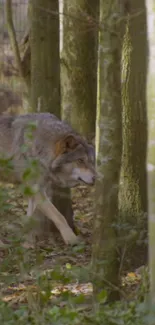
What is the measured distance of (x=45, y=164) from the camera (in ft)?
30.6

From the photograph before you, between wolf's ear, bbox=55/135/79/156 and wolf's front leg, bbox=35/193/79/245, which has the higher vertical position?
wolf's ear, bbox=55/135/79/156

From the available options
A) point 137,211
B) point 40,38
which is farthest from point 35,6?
point 137,211

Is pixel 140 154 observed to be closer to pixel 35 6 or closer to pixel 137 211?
pixel 137 211

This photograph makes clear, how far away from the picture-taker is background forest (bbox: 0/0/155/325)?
188 inches

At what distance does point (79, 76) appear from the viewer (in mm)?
12211

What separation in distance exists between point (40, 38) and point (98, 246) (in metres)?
4.17

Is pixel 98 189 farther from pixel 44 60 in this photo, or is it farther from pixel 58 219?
pixel 44 60

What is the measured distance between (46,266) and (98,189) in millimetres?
1209

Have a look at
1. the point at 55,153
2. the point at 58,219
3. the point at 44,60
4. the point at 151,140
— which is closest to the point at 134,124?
A: the point at 55,153

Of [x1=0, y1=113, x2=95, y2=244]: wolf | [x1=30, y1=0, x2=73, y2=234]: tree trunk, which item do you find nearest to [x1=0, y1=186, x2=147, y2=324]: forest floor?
[x1=0, y1=113, x2=95, y2=244]: wolf

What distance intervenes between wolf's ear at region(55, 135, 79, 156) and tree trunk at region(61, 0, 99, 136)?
297 centimetres

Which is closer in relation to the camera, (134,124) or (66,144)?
(134,124)

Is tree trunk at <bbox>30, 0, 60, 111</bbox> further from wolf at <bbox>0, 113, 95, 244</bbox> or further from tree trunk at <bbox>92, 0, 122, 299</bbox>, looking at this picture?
tree trunk at <bbox>92, 0, 122, 299</bbox>

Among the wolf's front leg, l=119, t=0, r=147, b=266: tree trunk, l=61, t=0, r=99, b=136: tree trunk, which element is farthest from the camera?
l=61, t=0, r=99, b=136: tree trunk
